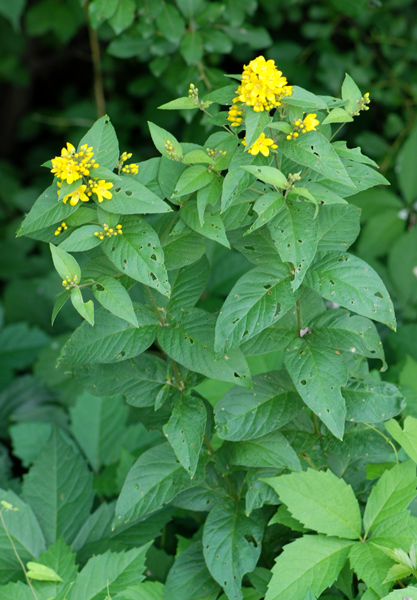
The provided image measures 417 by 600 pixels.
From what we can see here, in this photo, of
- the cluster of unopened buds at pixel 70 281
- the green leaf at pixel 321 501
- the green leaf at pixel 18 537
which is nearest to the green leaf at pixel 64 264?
the cluster of unopened buds at pixel 70 281

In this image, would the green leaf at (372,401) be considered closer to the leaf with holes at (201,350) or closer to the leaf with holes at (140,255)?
the leaf with holes at (201,350)

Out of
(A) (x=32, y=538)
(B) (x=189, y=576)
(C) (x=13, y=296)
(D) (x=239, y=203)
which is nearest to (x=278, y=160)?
(D) (x=239, y=203)

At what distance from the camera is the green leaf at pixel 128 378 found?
3.20 feet

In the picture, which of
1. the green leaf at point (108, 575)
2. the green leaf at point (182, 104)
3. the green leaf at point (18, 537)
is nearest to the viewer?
the green leaf at point (182, 104)

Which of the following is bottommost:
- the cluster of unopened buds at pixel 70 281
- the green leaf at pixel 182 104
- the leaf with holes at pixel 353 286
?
the leaf with holes at pixel 353 286

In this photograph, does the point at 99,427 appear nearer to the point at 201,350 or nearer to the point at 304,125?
the point at 201,350

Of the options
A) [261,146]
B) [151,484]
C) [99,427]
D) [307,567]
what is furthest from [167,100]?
[307,567]

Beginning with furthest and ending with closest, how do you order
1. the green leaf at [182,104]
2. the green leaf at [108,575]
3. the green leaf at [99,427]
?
1. the green leaf at [99,427]
2. the green leaf at [108,575]
3. the green leaf at [182,104]

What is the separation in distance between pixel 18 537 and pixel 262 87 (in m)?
0.93

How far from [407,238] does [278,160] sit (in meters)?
1.06

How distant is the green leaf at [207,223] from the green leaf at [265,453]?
1.16ft

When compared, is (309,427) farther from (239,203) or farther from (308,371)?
(239,203)

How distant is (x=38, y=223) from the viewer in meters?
0.79

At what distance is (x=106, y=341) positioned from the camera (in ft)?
2.95
